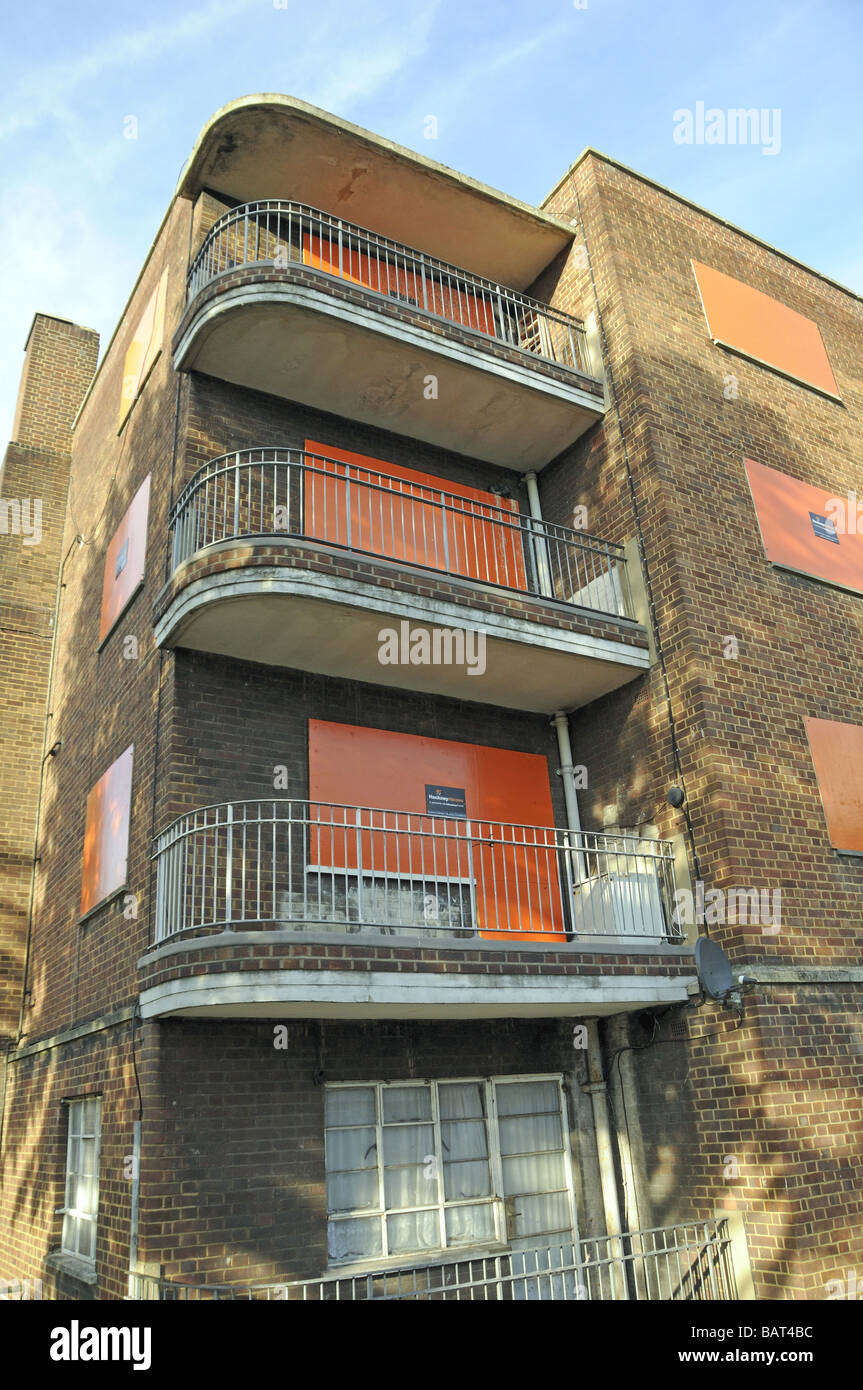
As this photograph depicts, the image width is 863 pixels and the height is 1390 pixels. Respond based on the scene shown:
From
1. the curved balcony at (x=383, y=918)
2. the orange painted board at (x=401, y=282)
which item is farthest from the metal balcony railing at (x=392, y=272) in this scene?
the curved balcony at (x=383, y=918)

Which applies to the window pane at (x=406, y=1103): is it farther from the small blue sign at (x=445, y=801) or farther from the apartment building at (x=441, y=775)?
the small blue sign at (x=445, y=801)

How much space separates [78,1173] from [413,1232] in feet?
12.3

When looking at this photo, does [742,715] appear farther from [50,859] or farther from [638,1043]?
[50,859]

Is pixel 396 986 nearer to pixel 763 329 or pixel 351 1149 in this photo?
pixel 351 1149

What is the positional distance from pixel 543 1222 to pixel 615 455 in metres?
8.31

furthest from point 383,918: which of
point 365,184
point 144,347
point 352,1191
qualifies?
point 365,184

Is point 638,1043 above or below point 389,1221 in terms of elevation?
above

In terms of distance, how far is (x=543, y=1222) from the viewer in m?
9.06

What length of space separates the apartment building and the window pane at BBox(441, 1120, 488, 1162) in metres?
0.06

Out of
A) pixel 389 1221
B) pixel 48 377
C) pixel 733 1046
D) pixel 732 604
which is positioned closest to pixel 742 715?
pixel 732 604

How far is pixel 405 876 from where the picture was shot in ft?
30.2

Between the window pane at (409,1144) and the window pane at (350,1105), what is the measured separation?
27cm
